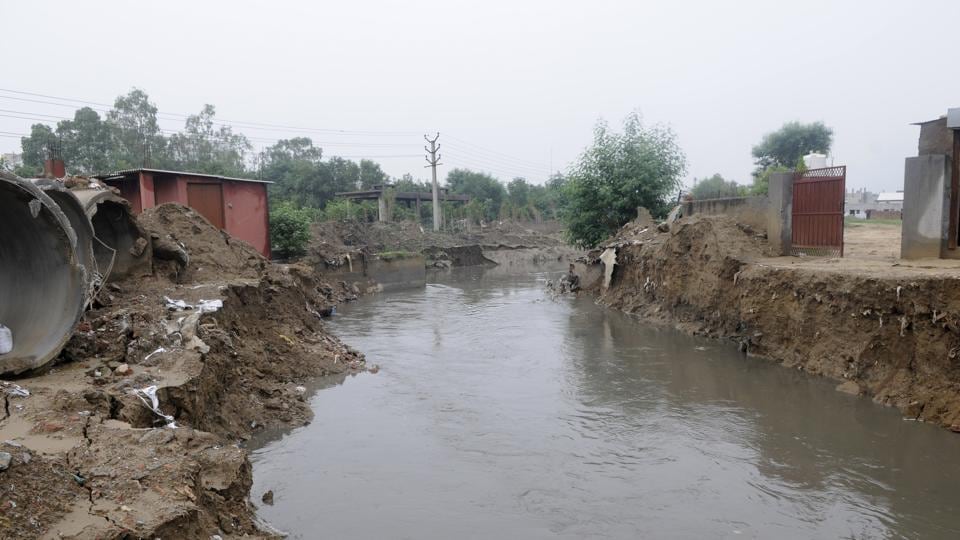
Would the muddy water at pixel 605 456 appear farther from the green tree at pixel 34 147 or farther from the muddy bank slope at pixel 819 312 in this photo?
the green tree at pixel 34 147

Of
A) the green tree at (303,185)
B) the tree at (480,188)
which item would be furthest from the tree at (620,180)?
the tree at (480,188)

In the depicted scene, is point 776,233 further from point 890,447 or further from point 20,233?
point 20,233

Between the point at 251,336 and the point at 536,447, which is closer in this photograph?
the point at 536,447

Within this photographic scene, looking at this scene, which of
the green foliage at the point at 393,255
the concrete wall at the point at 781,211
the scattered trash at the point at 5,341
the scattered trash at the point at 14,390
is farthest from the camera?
the green foliage at the point at 393,255

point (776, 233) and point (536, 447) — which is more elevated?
point (776, 233)

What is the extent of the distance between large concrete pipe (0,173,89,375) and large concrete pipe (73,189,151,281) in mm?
2747

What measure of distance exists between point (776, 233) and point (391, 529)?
39.0 feet

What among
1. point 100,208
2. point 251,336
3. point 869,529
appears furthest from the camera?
point 251,336

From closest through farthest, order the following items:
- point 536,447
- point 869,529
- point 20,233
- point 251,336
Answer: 1. point 869,529
2. point 20,233
3. point 536,447
4. point 251,336

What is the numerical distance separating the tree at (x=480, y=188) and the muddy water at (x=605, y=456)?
44.4 metres

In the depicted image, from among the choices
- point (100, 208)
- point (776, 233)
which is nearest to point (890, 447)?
point (776, 233)

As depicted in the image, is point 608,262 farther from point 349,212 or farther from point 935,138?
point 349,212

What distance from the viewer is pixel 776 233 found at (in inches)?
560

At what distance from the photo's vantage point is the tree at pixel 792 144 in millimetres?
39344
